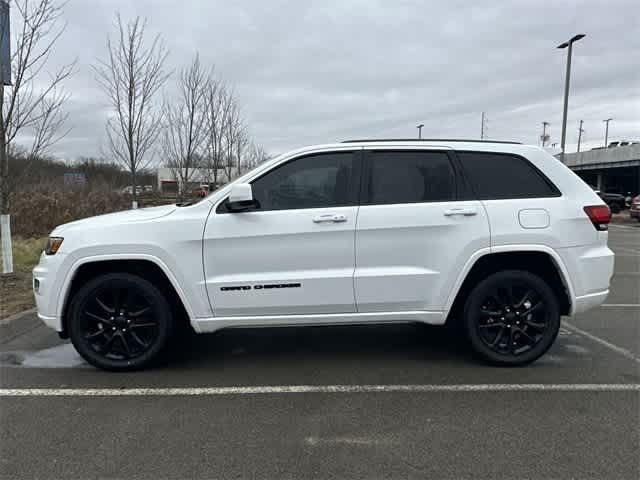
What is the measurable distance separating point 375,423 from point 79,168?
122 feet

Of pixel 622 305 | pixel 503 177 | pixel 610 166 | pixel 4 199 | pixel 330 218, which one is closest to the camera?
pixel 330 218

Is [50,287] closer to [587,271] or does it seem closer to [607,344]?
[587,271]

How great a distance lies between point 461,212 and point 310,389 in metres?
1.92

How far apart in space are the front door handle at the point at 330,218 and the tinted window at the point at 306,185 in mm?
126

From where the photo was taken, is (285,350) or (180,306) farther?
(285,350)

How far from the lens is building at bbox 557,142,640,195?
1473 inches

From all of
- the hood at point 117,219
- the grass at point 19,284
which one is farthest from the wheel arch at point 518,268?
the grass at point 19,284

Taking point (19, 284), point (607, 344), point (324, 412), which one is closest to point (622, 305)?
point (607, 344)

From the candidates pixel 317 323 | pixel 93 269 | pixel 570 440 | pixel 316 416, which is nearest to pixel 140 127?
pixel 93 269

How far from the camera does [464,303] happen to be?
4078 millimetres

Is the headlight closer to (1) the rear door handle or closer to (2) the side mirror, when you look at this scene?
(2) the side mirror

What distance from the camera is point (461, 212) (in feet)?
12.6

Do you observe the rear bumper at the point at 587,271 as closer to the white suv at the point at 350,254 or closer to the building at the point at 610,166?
the white suv at the point at 350,254

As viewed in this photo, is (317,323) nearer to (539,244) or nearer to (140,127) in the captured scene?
(539,244)
